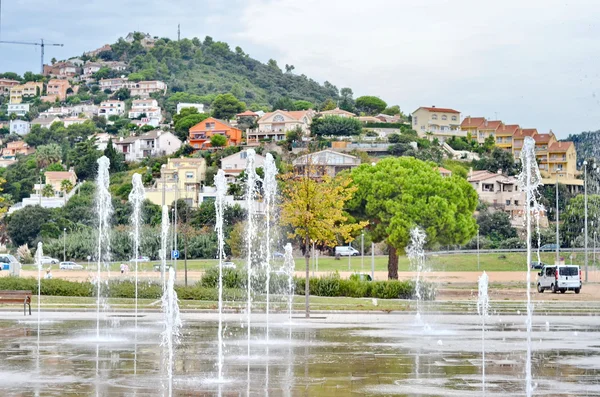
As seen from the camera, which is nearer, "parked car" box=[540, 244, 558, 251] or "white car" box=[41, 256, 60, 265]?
"white car" box=[41, 256, 60, 265]

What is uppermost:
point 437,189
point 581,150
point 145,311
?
point 581,150

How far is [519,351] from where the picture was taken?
21.5 metres

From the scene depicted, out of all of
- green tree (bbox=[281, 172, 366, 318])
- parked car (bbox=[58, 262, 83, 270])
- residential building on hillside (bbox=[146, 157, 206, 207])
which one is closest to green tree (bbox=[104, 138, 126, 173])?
residential building on hillside (bbox=[146, 157, 206, 207])

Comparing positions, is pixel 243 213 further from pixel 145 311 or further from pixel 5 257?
pixel 145 311

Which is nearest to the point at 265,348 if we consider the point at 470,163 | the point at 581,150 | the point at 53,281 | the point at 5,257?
the point at 53,281

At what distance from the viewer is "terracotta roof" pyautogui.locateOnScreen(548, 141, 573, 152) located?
159 m

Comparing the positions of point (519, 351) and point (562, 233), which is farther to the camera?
point (562, 233)

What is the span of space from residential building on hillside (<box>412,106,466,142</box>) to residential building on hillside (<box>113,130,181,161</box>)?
149 feet

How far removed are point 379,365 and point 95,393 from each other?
602 cm

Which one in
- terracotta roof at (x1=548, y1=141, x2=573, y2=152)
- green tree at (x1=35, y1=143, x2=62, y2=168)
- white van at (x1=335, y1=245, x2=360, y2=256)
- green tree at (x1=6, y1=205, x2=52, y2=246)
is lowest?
white van at (x1=335, y1=245, x2=360, y2=256)

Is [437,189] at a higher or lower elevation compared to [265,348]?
higher

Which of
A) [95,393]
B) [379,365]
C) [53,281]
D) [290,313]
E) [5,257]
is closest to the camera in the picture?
[95,393]

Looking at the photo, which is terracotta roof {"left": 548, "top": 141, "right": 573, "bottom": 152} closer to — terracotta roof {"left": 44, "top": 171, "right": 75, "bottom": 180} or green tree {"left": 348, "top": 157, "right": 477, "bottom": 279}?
terracotta roof {"left": 44, "top": 171, "right": 75, "bottom": 180}

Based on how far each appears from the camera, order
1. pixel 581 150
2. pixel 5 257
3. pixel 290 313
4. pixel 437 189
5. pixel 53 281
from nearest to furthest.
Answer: pixel 290 313
pixel 53 281
pixel 437 189
pixel 5 257
pixel 581 150
